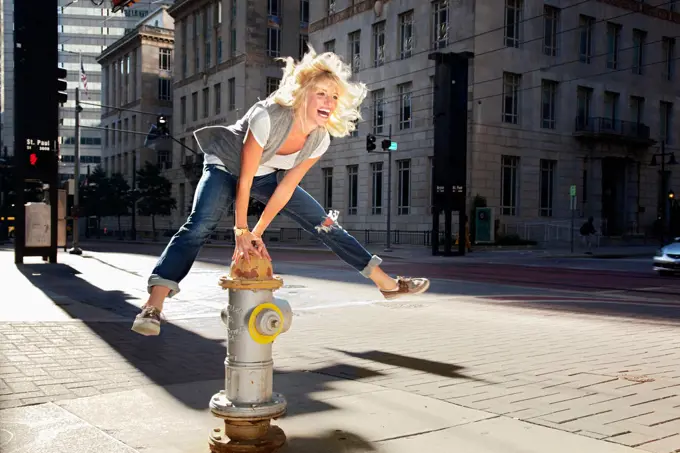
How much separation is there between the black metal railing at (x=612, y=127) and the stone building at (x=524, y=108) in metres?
0.08

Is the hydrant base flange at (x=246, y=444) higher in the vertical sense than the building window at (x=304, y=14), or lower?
lower

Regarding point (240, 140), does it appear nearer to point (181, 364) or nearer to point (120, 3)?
point (181, 364)

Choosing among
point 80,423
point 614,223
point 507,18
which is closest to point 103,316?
point 80,423

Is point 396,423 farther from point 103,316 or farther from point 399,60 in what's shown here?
point 399,60

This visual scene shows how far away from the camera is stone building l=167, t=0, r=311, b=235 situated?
176 feet

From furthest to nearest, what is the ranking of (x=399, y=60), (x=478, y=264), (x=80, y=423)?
(x=399, y=60) → (x=478, y=264) → (x=80, y=423)

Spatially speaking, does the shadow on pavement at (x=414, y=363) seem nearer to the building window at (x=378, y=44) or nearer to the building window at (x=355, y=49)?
the building window at (x=378, y=44)

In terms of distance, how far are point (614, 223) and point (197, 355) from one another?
42.7 meters

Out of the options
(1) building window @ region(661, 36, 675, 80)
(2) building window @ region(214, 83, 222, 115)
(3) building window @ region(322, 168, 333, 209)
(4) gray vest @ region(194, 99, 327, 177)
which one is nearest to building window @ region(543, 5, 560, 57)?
(1) building window @ region(661, 36, 675, 80)

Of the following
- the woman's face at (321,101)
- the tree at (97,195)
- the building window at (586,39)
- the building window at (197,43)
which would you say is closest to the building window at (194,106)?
the building window at (197,43)

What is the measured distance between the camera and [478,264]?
23188mm

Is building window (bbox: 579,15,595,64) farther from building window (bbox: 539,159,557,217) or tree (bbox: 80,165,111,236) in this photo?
tree (bbox: 80,165,111,236)

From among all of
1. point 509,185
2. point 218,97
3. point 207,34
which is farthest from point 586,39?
point 207,34

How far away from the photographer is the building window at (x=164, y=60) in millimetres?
73625
